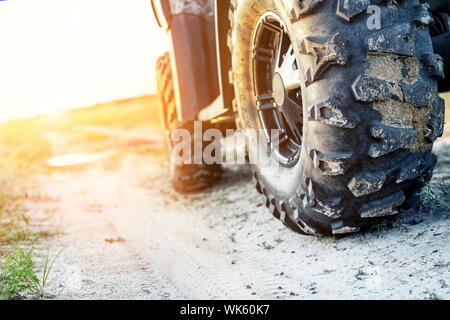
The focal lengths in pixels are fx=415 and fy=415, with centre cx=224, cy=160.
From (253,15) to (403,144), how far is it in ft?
3.58

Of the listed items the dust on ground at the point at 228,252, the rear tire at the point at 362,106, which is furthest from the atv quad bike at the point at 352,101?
the dust on ground at the point at 228,252

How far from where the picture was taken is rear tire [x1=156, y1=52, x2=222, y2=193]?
13.5 ft

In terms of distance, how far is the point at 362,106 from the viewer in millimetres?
1636

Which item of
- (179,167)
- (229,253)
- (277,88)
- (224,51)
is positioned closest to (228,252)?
(229,253)

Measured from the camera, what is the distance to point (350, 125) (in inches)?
64.7

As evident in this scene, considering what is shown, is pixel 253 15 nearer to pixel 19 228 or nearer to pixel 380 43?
pixel 380 43

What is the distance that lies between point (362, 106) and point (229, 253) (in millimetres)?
1267

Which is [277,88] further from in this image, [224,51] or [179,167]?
[179,167]

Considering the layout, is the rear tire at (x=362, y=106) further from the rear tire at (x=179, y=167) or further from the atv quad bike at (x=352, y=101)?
the rear tire at (x=179, y=167)

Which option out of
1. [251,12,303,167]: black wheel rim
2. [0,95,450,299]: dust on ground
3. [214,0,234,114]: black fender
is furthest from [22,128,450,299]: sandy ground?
[214,0,234,114]: black fender

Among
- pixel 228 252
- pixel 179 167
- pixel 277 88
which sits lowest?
pixel 179 167

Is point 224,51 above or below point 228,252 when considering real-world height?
above

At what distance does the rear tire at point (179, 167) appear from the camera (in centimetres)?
412
